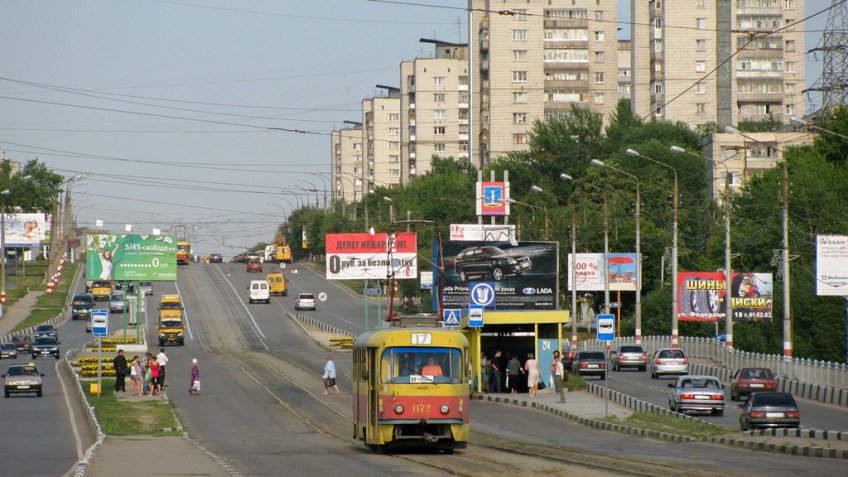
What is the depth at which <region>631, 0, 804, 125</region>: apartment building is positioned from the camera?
418 feet

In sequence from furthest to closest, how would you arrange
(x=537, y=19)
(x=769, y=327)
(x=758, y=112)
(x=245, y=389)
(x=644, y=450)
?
(x=758, y=112) < (x=537, y=19) < (x=769, y=327) < (x=245, y=389) < (x=644, y=450)

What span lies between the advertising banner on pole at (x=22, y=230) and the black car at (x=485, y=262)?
301 feet

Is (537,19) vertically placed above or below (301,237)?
above

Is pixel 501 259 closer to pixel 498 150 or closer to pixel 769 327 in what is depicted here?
pixel 769 327

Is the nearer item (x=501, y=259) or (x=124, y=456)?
(x=124, y=456)

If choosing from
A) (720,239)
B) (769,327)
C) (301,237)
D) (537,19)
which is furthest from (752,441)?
(301,237)

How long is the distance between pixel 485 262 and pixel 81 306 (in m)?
57.7

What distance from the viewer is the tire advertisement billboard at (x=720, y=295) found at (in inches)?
2606

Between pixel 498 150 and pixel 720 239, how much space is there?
149 feet

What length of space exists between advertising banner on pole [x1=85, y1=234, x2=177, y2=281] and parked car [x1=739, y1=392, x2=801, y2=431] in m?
49.1

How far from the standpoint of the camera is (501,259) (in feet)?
176

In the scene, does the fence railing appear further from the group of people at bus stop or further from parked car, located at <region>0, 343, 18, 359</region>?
parked car, located at <region>0, 343, 18, 359</region>

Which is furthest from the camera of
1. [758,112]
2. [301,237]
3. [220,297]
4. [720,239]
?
[301,237]

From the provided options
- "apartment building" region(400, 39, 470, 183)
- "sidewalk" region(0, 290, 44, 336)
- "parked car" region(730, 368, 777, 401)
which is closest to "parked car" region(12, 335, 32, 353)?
"sidewalk" region(0, 290, 44, 336)
